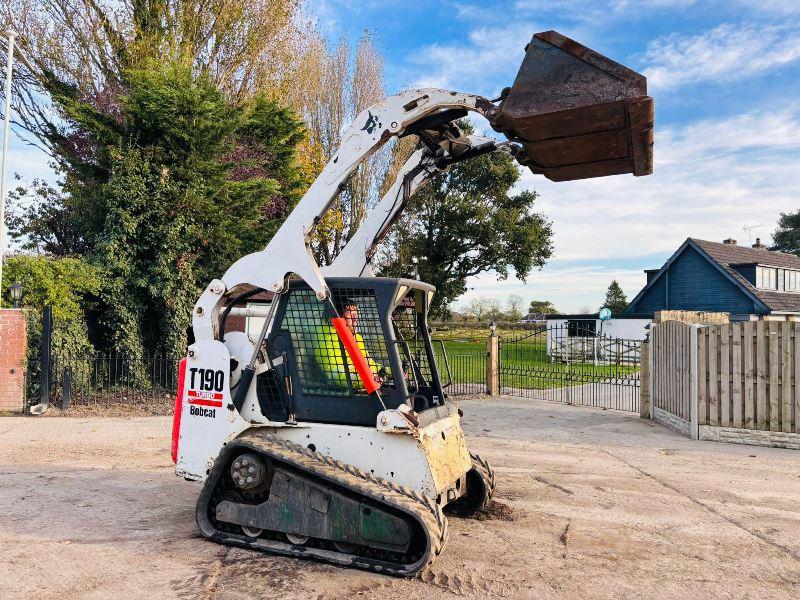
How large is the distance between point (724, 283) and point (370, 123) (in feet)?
105

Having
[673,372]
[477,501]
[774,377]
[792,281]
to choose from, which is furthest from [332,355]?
[792,281]

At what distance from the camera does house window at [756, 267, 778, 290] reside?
1287 inches

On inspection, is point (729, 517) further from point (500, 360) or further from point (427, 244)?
point (427, 244)

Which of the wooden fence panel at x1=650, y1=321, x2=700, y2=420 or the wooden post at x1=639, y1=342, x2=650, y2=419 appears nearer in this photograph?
the wooden fence panel at x1=650, y1=321, x2=700, y2=420

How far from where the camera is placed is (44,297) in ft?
45.8

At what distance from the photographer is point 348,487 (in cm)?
457

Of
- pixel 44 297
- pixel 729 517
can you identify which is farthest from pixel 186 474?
pixel 44 297

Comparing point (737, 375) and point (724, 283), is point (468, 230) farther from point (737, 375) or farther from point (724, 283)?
point (737, 375)

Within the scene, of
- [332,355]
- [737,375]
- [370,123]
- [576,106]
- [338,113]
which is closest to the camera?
[576,106]

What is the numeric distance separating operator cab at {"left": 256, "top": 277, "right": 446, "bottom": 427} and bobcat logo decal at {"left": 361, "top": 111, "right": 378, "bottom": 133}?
1.30 metres

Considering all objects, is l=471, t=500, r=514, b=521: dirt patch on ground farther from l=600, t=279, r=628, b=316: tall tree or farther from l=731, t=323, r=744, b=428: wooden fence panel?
l=600, t=279, r=628, b=316: tall tree

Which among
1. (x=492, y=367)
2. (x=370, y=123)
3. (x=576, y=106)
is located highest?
(x=370, y=123)

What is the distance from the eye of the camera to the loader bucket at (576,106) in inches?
167

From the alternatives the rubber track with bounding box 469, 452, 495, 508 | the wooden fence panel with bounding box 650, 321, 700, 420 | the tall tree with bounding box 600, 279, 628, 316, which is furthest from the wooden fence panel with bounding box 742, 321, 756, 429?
the tall tree with bounding box 600, 279, 628, 316
